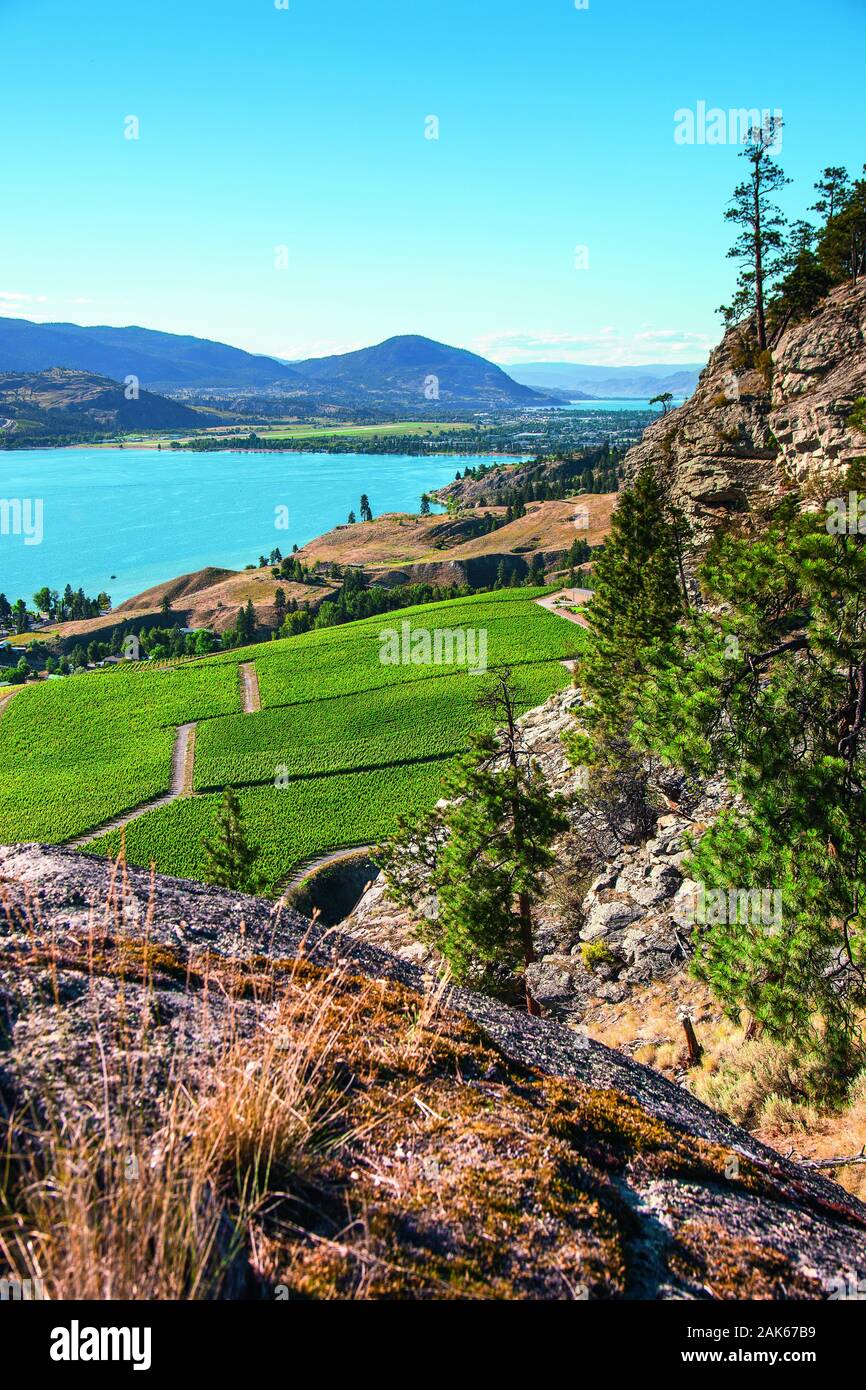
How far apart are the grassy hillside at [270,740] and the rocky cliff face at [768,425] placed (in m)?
11.0

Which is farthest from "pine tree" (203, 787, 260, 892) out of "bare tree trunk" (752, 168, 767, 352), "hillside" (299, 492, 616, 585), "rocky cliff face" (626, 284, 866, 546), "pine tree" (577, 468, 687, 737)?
"hillside" (299, 492, 616, 585)

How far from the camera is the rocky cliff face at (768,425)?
1065 inches

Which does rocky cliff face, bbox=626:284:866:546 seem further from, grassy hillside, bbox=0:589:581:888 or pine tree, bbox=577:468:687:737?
grassy hillside, bbox=0:589:581:888

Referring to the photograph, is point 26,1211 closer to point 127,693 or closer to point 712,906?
point 712,906

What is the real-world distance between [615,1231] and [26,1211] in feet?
10.1

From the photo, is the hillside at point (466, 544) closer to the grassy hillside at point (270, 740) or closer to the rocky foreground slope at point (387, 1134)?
the grassy hillside at point (270, 740)

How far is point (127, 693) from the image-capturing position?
85562 millimetres

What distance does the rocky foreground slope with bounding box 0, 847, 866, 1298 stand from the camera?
142 inches

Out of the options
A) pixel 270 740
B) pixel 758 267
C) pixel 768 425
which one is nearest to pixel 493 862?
pixel 768 425

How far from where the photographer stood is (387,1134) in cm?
444

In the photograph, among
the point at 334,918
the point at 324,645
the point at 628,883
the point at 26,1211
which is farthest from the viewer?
the point at 324,645

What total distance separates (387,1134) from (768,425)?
35.6 m

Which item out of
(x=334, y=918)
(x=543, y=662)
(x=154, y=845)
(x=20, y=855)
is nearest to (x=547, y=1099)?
(x=20, y=855)

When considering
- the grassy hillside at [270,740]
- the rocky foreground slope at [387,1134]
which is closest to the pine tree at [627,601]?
the grassy hillside at [270,740]
